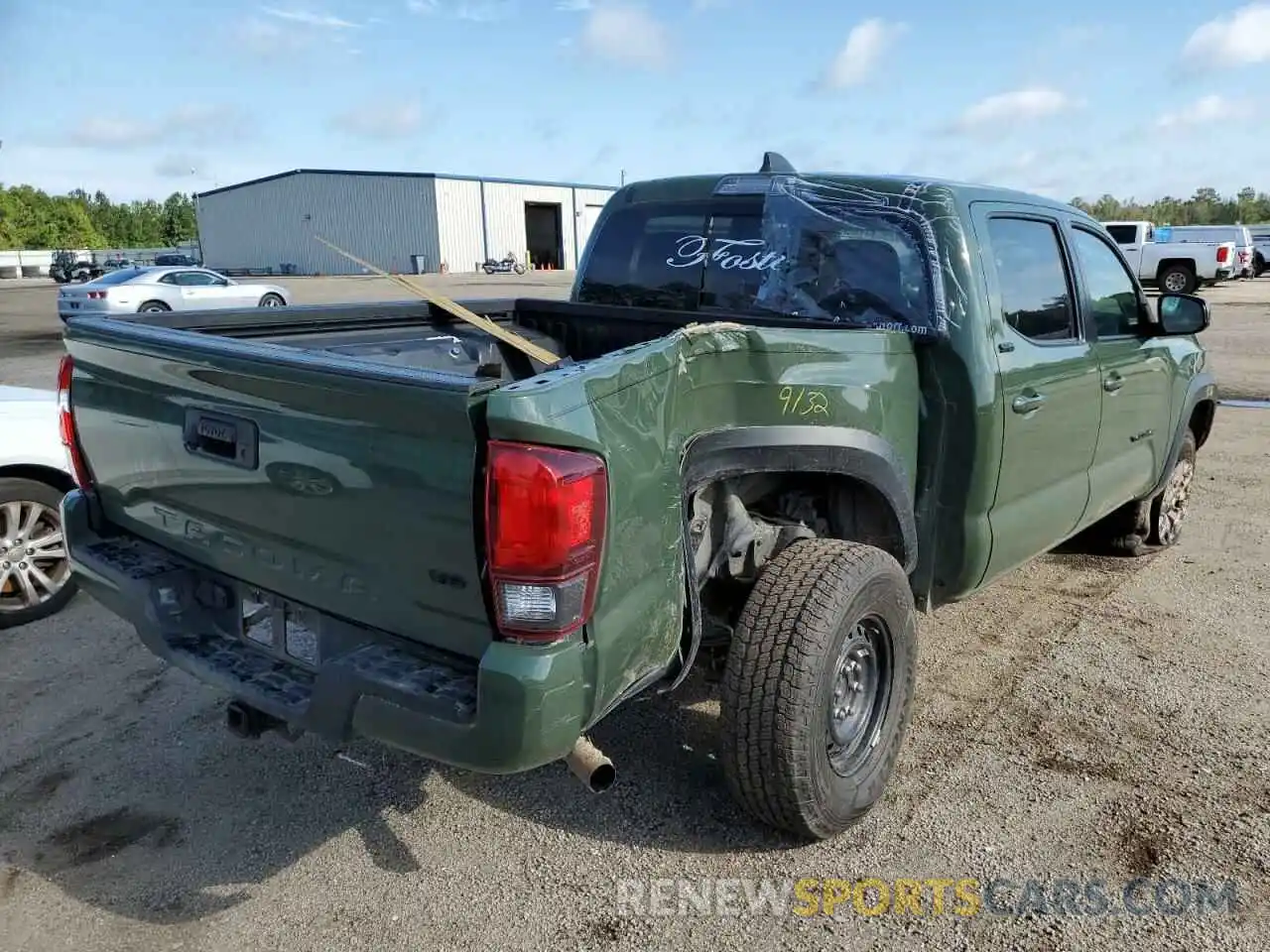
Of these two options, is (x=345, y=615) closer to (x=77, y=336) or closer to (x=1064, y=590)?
(x=77, y=336)

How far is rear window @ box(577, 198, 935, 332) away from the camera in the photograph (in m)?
3.47

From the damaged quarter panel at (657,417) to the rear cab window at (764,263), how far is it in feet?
1.73

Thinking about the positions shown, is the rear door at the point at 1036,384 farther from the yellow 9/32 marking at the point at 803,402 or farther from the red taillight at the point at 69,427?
the red taillight at the point at 69,427

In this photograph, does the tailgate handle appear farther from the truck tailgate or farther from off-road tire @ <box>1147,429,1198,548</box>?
off-road tire @ <box>1147,429,1198,548</box>

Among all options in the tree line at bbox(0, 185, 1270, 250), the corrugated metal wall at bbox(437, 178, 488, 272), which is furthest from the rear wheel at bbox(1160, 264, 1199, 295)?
the corrugated metal wall at bbox(437, 178, 488, 272)

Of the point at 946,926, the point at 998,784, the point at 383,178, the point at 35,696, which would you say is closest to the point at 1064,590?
the point at 998,784

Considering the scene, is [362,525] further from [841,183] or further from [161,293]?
[161,293]

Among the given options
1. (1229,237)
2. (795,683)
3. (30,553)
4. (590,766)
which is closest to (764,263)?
(795,683)

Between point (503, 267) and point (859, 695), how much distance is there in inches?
2037

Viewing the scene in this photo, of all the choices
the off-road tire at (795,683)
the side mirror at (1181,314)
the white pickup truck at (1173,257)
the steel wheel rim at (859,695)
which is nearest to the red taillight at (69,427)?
the off-road tire at (795,683)

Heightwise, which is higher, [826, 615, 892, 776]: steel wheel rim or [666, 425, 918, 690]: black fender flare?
[666, 425, 918, 690]: black fender flare

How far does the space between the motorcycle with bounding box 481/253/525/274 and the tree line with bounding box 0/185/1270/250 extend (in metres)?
28.3

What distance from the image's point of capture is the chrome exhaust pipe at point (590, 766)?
2389 millimetres

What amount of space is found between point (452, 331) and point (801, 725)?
248cm
